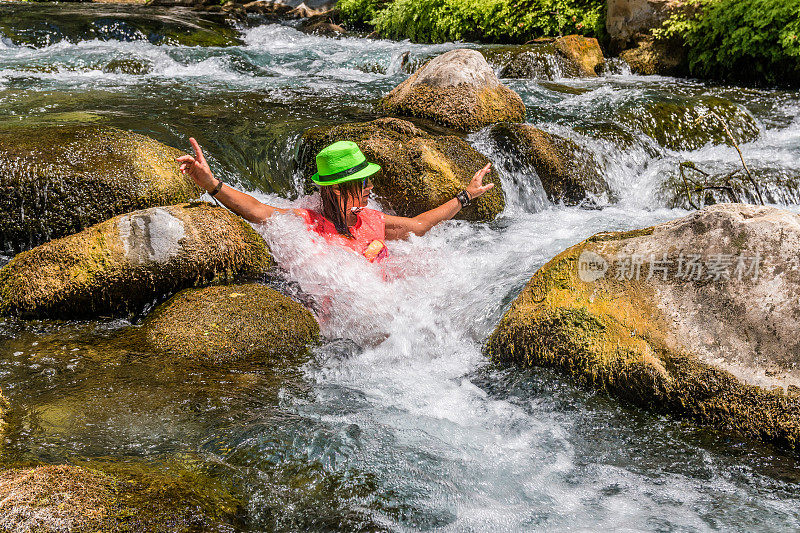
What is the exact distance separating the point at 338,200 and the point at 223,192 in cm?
86

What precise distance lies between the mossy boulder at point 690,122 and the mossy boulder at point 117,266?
21.4ft

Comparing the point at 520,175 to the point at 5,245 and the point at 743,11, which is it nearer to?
the point at 5,245

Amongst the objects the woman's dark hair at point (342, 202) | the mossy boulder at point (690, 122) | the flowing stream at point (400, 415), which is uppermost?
the mossy boulder at point (690, 122)

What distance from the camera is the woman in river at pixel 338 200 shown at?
15.6 ft

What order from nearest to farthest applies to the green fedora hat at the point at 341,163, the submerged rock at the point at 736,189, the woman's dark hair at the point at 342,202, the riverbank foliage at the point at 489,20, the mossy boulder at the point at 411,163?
1. the green fedora hat at the point at 341,163
2. the woman's dark hair at the point at 342,202
3. the mossy boulder at the point at 411,163
4. the submerged rock at the point at 736,189
5. the riverbank foliage at the point at 489,20

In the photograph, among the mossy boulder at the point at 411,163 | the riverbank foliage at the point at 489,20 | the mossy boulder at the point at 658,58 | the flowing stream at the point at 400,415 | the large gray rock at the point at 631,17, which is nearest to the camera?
the flowing stream at the point at 400,415

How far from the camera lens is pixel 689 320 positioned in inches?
149

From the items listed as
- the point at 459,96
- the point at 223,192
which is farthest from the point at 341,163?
the point at 459,96

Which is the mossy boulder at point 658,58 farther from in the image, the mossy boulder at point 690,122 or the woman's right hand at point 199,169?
the woman's right hand at point 199,169

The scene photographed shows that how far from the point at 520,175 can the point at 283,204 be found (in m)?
2.75

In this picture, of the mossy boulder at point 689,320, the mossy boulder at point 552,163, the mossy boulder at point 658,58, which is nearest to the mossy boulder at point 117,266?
the mossy boulder at point 689,320

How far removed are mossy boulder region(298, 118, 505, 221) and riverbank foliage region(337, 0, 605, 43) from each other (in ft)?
30.4

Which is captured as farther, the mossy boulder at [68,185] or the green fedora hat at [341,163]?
the mossy boulder at [68,185]

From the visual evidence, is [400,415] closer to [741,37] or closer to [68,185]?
[68,185]
